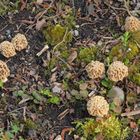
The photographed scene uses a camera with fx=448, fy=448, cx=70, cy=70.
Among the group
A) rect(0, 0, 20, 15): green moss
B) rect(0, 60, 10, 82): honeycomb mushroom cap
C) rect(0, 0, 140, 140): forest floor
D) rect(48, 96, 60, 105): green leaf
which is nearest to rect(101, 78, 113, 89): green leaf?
rect(0, 0, 140, 140): forest floor

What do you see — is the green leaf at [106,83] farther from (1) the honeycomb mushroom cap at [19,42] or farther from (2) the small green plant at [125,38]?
(1) the honeycomb mushroom cap at [19,42]

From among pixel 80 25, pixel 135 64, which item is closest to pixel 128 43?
pixel 135 64

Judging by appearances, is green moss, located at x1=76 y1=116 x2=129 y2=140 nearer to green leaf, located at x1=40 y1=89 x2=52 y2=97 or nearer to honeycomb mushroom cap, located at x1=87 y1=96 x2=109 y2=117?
honeycomb mushroom cap, located at x1=87 y1=96 x2=109 y2=117

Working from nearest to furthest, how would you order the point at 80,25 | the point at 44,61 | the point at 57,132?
1. the point at 57,132
2. the point at 44,61
3. the point at 80,25

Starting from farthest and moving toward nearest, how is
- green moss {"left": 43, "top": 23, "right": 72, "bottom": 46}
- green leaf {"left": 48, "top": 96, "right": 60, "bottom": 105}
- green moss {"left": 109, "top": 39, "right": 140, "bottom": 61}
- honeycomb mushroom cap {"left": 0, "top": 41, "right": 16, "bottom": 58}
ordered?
green moss {"left": 43, "top": 23, "right": 72, "bottom": 46}
green moss {"left": 109, "top": 39, "right": 140, "bottom": 61}
honeycomb mushroom cap {"left": 0, "top": 41, "right": 16, "bottom": 58}
green leaf {"left": 48, "top": 96, "right": 60, "bottom": 105}

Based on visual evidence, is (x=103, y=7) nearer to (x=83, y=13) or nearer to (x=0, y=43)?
(x=83, y=13)

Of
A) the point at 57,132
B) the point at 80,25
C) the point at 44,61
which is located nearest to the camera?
the point at 57,132

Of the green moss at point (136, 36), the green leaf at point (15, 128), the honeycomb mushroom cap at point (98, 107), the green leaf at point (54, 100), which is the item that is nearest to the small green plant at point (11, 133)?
the green leaf at point (15, 128)
